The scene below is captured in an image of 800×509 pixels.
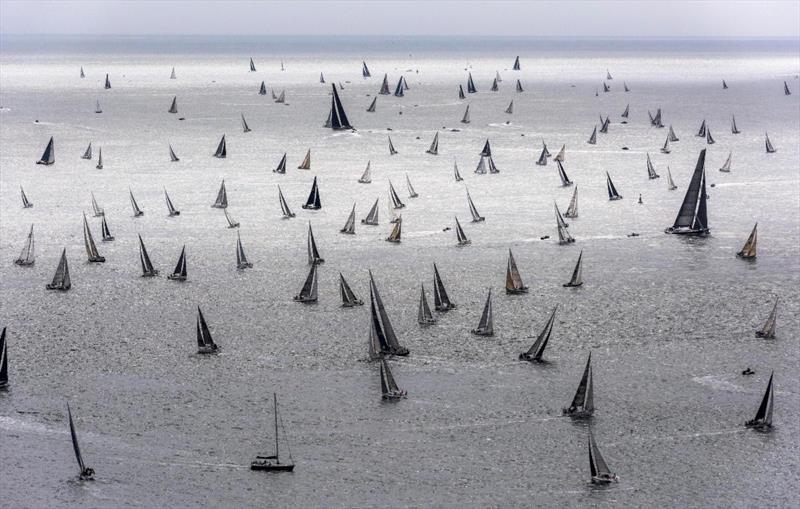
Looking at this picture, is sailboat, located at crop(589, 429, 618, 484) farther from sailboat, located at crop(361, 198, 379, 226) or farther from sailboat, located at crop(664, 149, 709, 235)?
sailboat, located at crop(361, 198, 379, 226)

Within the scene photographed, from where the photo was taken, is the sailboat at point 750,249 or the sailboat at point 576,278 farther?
the sailboat at point 750,249

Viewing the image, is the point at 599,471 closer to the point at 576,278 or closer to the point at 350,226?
the point at 576,278

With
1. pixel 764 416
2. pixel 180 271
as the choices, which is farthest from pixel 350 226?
pixel 764 416

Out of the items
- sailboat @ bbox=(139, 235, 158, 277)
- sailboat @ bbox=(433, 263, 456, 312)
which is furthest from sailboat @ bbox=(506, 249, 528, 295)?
sailboat @ bbox=(139, 235, 158, 277)

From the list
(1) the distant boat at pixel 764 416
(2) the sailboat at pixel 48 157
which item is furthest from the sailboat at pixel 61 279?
(2) the sailboat at pixel 48 157

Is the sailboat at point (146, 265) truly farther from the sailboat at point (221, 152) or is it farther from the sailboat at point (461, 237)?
the sailboat at point (221, 152)

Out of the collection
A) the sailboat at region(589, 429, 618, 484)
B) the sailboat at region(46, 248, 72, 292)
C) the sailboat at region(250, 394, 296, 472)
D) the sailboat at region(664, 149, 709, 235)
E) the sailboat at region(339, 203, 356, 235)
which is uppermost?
the sailboat at region(664, 149, 709, 235)

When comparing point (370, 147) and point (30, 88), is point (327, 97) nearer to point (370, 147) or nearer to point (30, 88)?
point (30, 88)
